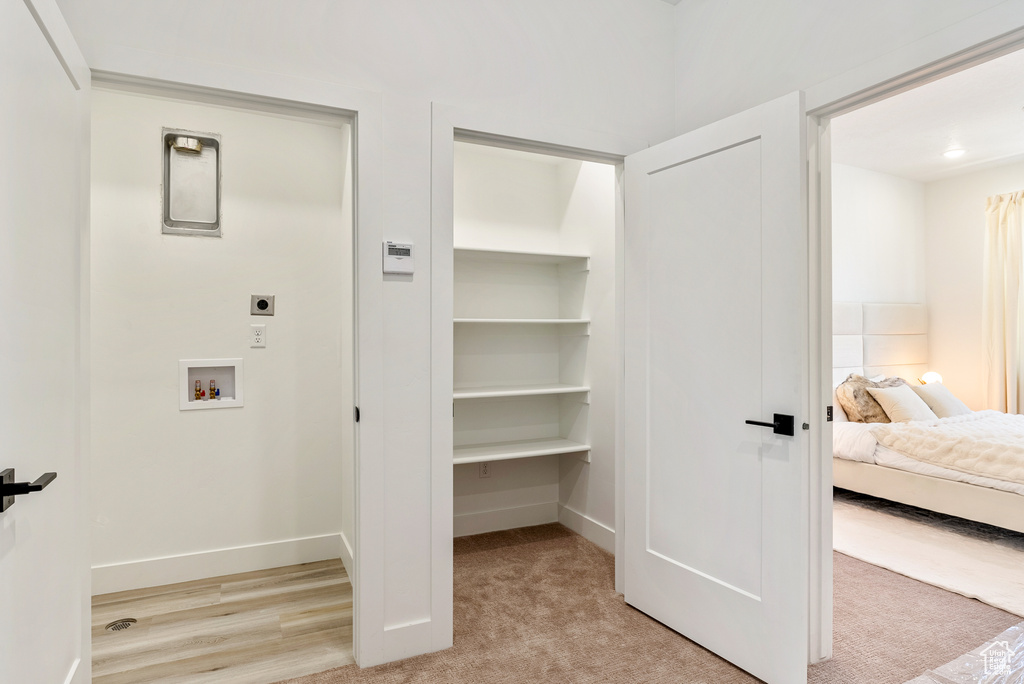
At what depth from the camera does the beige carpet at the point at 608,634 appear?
76.7 inches

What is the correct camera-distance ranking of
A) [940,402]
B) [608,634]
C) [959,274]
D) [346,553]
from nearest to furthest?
[608,634] → [346,553] → [940,402] → [959,274]

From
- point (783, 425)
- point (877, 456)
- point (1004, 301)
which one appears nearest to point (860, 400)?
point (877, 456)

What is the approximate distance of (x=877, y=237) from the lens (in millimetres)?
5234

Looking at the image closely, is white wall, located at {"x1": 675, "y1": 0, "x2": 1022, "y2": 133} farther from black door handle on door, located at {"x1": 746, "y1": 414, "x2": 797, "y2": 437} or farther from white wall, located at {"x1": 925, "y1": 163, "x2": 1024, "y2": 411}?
white wall, located at {"x1": 925, "y1": 163, "x2": 1024, "y2": 411}

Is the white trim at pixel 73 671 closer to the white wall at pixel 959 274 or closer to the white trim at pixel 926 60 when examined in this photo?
the white trim at pixel 926 60

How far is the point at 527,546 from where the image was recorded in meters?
3.25

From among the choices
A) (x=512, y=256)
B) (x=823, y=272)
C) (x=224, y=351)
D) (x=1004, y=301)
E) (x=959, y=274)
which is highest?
(x=959, y=274)

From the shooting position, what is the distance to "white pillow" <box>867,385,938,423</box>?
4.11 meters

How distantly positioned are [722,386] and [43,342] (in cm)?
203

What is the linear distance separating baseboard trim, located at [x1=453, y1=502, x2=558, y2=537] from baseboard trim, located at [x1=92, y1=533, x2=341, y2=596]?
784mm

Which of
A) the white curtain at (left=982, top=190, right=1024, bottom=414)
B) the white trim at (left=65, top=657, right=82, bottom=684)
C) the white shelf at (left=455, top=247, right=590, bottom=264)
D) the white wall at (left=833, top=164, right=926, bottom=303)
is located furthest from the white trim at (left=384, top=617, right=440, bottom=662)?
the white curtain at (left=982, top=190, right=1024, bottom=414)

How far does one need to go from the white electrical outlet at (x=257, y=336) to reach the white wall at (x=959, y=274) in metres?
6.18

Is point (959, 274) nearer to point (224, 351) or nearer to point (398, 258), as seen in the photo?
point (398, 258)

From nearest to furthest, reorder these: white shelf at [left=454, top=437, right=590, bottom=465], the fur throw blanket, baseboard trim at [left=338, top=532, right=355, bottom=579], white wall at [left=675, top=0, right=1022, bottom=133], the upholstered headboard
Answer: white wall at [left=675, top=0, right=1022, bottom=133]
baseboard trim at [left=338, top=532, right=355, bottom=579]
white shelf at [left=454, top=437, right=590, bottom=465]
the fur throw blanket
the upholstered headboard
